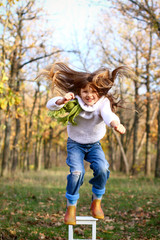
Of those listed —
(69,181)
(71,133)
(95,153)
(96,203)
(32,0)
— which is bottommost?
(96,203)

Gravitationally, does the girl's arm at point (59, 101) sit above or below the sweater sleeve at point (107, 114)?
above

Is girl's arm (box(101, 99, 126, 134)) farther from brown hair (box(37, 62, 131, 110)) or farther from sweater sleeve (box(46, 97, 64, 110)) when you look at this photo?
sweater sleeve (box(46, 97, 64, 110))

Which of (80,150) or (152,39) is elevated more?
(152,39)

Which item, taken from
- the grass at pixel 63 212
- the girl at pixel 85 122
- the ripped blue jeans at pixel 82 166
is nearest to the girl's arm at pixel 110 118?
the girl at pixel 85 122

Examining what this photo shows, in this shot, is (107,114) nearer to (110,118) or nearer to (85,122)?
(110,118)

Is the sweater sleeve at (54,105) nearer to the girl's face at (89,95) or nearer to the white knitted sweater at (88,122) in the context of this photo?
the white knitted sweater at (88,122)

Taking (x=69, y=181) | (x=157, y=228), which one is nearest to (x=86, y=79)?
(x=69, y=181)

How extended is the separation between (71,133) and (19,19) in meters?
12.2

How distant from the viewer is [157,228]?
6.04 m

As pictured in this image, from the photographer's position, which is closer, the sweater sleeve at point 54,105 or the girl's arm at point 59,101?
the girl's arm at point 59,101

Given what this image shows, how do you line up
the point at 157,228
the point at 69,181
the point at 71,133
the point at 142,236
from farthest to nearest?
the point at 157,228 → the point at 142,236 → the point at 71,133 → the point at 69,181

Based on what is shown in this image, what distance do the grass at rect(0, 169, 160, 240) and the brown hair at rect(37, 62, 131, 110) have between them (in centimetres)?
287

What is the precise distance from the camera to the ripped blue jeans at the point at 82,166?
359 centimetres

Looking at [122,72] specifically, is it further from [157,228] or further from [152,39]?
[152,39]
